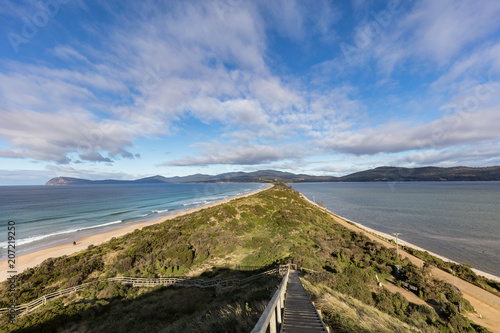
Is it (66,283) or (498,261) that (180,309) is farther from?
(498,261)

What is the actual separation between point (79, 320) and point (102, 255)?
10.7m

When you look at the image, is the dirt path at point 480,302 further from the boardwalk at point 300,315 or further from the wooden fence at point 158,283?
the boardwalk at point 300,315

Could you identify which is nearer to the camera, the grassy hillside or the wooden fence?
the grassy hillside

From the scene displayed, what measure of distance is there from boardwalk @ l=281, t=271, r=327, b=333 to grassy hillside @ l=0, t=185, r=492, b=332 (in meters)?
0.80

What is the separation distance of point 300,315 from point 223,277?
11541 mm

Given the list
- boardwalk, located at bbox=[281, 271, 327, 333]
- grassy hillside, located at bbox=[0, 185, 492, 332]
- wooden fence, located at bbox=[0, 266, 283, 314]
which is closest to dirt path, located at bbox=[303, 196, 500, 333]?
grassy hillside, located at bbox=[0, 185, 492, 332]

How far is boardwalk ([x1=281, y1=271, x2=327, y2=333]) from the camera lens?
18.6 feet

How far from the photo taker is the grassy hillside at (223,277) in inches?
385

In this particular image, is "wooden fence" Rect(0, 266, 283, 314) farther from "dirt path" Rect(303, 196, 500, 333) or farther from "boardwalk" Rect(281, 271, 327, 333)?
"dirt path" Rect(303, 196, 500, 333)

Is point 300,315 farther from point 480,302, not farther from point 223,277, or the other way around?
point 480,302

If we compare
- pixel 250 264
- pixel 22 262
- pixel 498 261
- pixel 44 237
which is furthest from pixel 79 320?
pixel 498 261

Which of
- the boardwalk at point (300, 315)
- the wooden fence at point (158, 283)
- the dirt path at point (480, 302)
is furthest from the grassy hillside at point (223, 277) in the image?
the dirt path at point (480, 302)

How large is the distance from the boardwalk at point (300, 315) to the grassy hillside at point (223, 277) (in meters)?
0.80

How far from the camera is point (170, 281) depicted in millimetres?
15977
